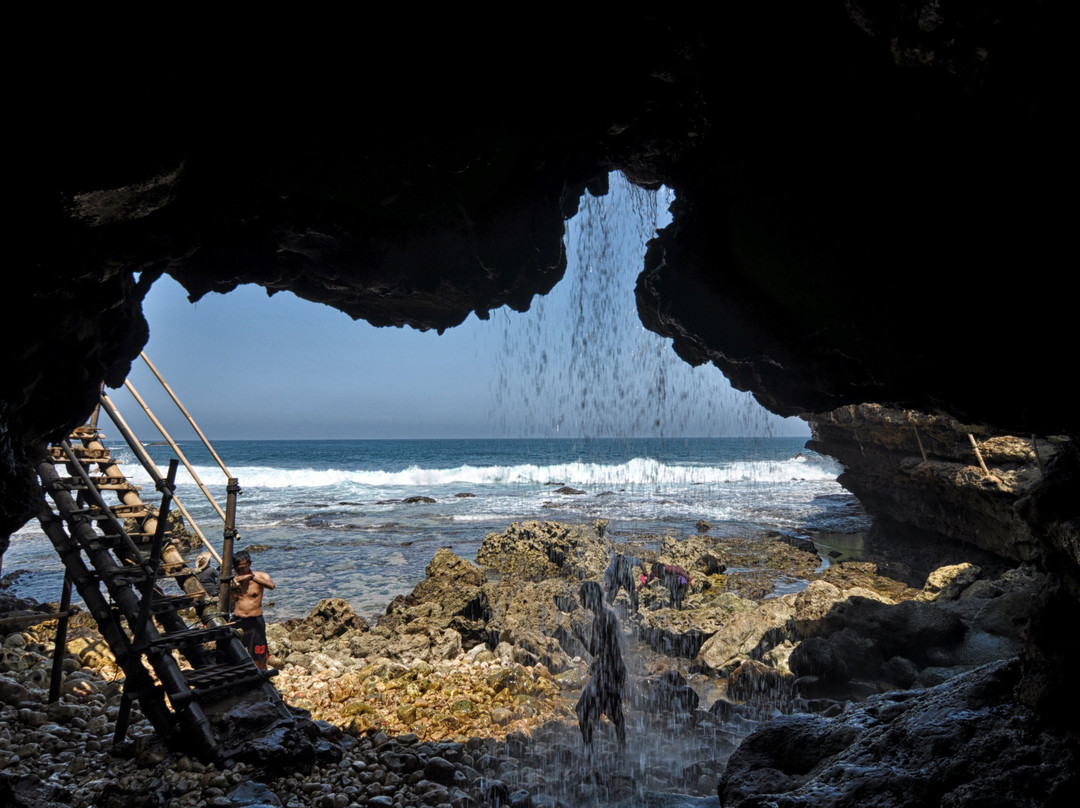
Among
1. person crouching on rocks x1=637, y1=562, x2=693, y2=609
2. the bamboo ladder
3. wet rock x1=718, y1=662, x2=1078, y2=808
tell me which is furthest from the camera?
person crouching on rocks x1=637, y1=562, x2=693, y2=609

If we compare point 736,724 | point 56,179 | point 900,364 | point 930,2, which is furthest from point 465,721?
point 930,2

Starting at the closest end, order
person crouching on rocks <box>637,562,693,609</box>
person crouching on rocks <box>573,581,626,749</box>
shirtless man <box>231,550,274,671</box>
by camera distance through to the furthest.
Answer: person crouching on rocks <box>573,581,626,749</box> < shirtless man <box>231,550,274,671</box> < person crouching on rocks <box>637,562,693,609</box>

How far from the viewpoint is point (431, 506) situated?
33969 millimetres

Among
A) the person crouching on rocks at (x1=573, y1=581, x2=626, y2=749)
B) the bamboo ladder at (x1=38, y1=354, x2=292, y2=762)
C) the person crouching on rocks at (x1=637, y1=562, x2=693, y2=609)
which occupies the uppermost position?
the bamboo ladder at (x1=38, y1=354, x2=292, y2=762)

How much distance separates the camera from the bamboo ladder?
554cm

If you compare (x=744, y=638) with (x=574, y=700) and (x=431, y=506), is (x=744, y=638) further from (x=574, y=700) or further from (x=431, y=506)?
(x=431, y=506)

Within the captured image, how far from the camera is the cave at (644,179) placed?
3.10 m

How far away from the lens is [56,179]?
319cm

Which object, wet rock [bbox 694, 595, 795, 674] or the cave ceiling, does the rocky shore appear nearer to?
wet rock [bbox 694, 595, 795, 674]

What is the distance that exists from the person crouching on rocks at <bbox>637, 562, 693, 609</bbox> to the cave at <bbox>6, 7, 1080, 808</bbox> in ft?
27.7

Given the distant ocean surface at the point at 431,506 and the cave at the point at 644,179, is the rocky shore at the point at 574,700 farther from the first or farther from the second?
the distant ocean surface at the point at 431,506

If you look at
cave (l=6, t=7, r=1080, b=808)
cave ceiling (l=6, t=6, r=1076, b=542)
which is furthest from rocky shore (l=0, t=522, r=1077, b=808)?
cave ceiling (l=6, t=6, r=1076, b=542)

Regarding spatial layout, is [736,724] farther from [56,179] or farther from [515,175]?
[56,179]

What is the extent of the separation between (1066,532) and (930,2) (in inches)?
128
